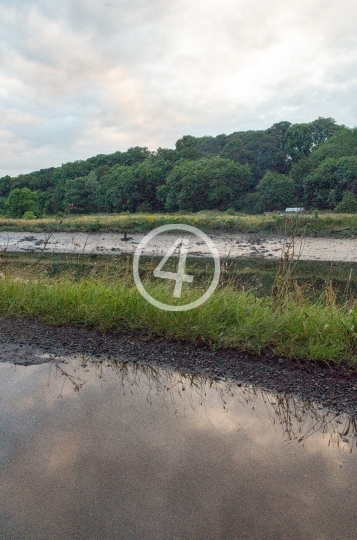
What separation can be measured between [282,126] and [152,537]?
60.6 meters

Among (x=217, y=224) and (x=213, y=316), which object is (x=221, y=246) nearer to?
(x=217, y=224)

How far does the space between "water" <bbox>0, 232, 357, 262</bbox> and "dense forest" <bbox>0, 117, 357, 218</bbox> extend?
12287mm

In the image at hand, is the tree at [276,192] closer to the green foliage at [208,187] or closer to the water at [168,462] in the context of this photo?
the green foliage at [208,187]

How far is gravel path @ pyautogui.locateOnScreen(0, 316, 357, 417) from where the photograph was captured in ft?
9.12

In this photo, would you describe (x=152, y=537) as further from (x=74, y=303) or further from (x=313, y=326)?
(x=74, y=303)

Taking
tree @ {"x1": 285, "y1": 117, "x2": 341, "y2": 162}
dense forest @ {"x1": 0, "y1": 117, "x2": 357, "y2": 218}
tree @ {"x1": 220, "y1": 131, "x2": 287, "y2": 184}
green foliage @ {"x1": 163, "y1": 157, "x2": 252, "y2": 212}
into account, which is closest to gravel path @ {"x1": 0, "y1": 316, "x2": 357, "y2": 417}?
dense forest @ {"x1": 0, "y1": 117, "x2": 357, "y2": 218}

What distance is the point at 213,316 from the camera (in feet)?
12.5

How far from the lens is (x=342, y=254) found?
53.8 ft

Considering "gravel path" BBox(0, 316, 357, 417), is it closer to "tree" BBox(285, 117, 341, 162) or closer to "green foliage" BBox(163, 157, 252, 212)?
"green foliage" BBox(163, 157, 252, 212)

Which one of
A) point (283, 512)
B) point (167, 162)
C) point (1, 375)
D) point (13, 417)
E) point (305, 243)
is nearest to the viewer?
point (283, 512)

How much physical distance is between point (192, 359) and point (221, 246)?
16.4m

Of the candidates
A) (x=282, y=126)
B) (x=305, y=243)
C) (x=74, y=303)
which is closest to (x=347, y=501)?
(x=74, y=303)

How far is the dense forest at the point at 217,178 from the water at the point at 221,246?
Result: 1229 centimetres

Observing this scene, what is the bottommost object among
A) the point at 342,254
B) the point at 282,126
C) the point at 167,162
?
the point at 342,254
